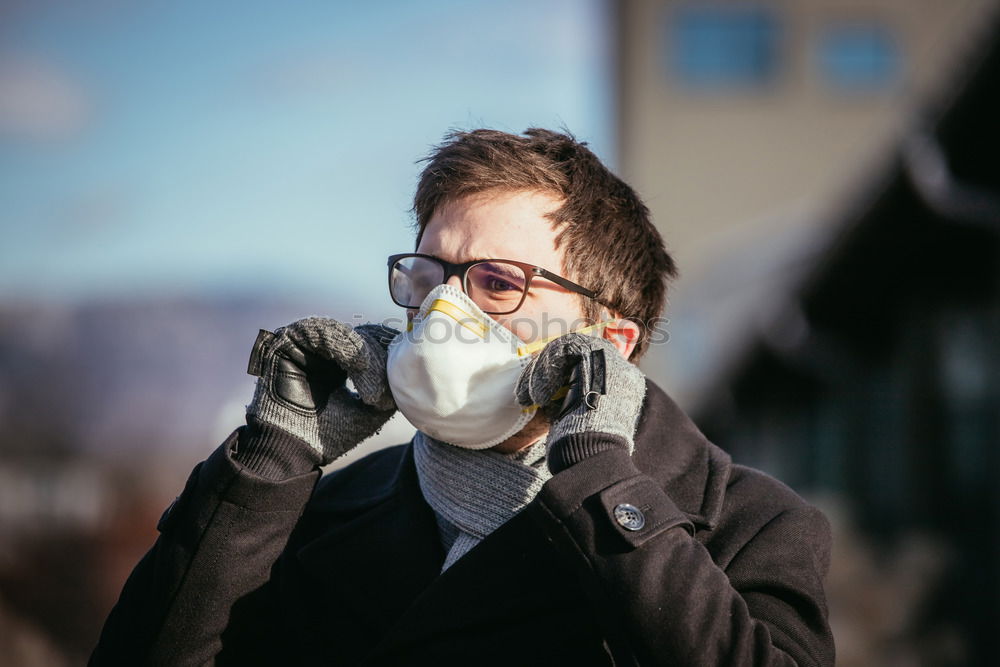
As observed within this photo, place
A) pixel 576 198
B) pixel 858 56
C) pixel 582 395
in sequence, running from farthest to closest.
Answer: pixel 858 56, pixel 576 198, pixel 582 395

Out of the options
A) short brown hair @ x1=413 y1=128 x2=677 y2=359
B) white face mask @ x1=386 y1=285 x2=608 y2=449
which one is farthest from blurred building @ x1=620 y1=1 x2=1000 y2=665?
white face mask @ x1=386 y1=285 x2=608 y2=449

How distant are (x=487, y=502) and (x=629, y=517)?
0.50m

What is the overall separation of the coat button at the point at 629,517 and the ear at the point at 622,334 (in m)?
0.74

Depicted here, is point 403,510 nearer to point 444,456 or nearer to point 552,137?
point 444,456

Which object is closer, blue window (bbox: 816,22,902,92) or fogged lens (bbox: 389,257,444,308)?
fogged lens (bbox: 389,257,444,308)

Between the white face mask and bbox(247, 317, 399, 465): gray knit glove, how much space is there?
0.07 metres

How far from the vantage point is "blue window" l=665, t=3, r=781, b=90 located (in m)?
30.1

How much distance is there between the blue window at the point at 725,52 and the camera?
30.1m

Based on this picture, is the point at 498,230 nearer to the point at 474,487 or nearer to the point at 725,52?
the point at 474,487

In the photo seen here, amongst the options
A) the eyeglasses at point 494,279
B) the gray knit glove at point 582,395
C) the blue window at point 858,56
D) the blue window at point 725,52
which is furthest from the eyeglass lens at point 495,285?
the blue window at point 858,56

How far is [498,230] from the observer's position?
2.65 metres

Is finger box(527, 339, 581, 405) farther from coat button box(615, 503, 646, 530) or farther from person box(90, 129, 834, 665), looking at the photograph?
coat button box(615, 503, 646, 530)

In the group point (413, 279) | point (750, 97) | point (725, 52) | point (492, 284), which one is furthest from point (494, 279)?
point (725, 52)

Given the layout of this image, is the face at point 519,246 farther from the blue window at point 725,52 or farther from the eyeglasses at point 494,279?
the blue window at point 725,52
